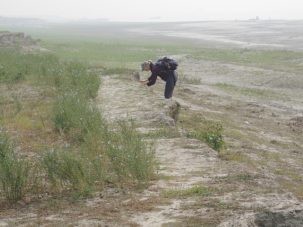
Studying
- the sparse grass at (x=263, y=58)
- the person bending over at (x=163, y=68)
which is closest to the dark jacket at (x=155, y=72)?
the person bending over at (x=163, y=68)

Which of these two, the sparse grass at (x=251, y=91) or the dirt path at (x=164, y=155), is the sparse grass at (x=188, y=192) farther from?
the sparse grass at (x=251, y=91)

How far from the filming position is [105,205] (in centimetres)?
727

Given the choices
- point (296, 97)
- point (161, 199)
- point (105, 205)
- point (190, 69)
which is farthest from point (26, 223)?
point (190, 69)

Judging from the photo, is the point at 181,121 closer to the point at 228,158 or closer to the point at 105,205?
the point at 228,158

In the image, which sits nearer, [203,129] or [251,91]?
[203,129]

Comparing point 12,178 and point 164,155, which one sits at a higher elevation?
point 12,178

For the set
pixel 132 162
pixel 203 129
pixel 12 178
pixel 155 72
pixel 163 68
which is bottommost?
pixel 203 129

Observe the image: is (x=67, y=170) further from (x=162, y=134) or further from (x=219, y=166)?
(x=162, y=134)

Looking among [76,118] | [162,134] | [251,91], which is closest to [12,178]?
[76,118]

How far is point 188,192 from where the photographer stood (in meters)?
7.61

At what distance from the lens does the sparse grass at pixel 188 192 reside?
7523mm

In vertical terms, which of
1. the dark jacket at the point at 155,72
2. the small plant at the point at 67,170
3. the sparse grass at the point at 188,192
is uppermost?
the dark jacket at the point at 155,72

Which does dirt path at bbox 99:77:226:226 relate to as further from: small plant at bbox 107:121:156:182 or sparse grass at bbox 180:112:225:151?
sparse grass at bbox 180:112:225:151

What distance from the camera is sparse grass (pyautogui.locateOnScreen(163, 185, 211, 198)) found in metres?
7.52
